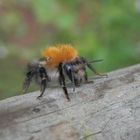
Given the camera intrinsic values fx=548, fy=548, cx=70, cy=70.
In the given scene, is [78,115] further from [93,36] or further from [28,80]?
[93,36]

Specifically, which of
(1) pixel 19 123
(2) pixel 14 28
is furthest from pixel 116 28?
(1) pixel 19 123

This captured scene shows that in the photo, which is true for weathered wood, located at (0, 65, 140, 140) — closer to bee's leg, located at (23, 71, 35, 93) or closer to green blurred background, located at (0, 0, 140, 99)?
bee's leg, located at (23, 71, 35, 93)

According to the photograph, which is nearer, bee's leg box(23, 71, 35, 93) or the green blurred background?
bee's leg box(23, 71, 35, 93)

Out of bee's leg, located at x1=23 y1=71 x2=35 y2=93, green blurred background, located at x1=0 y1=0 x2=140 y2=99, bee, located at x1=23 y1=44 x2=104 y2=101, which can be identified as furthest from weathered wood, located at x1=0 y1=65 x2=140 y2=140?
green blurred background, located at x1=0 y1=0 x2=140 y2=99

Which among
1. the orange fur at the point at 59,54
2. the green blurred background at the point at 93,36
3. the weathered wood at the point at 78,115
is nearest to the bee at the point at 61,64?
the orange fur at the point at 59,54

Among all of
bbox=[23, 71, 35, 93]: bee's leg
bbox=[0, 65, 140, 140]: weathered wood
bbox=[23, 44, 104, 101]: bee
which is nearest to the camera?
bbox=[0, 65, 140, 140]: weathered wood
